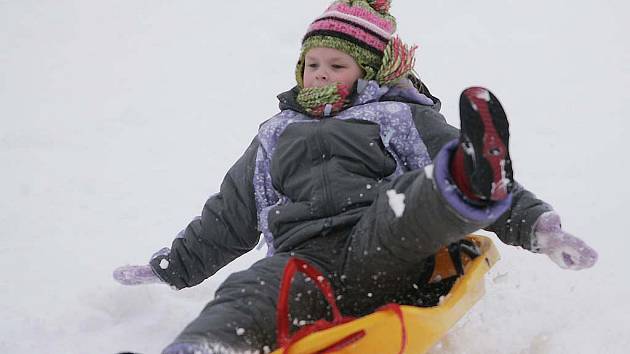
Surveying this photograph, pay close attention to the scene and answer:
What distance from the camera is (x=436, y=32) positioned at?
5160 mm

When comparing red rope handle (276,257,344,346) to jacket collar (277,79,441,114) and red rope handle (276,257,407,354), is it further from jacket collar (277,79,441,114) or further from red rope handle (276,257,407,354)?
jacket collar (277,79,441,114)

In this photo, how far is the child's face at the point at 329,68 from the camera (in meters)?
2.25

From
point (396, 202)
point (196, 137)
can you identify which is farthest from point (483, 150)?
point (196, 137)

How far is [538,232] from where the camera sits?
1856mm

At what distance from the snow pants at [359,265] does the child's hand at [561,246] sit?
1.09ft

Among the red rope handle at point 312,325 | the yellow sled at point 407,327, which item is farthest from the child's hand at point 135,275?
the yellow sled at point 407,327

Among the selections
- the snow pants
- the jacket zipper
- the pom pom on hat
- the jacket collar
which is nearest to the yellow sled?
the snow pants

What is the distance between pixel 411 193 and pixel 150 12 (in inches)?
183

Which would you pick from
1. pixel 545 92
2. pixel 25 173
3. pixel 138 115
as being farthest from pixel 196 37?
pixel 545 92

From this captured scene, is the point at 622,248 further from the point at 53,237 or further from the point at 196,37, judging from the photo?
the point at 196,37

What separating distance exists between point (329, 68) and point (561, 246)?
0.91 metres

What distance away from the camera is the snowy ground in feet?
7.47

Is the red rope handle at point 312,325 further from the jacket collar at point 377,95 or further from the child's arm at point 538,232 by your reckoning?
the jacket collar at point 377,95

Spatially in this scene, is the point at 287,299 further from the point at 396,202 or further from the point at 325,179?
the point at 325,179
